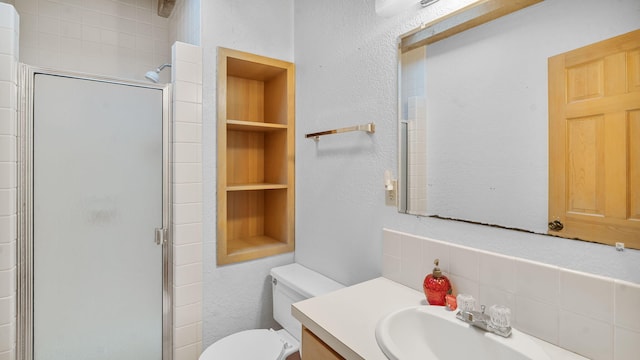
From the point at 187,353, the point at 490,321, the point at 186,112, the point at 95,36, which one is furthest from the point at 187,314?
the point at 95,36

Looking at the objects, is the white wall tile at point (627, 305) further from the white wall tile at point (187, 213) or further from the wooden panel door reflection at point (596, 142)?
the white wall tile at point (187, 213)

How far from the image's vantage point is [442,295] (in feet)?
3.27

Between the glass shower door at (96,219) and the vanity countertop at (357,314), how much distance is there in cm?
102

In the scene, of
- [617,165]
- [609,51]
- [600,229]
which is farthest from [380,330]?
[609,51]

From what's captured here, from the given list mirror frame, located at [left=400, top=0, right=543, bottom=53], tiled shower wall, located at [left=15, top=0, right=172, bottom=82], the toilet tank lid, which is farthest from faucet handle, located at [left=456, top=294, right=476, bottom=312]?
tiled shower wall, located at [left=15, top=0, right=172, bottom=82]

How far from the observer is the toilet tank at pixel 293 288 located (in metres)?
1.51

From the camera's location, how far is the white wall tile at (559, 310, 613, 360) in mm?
725

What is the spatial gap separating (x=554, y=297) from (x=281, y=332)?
50.1 inches

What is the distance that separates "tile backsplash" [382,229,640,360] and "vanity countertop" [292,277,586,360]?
49 mm

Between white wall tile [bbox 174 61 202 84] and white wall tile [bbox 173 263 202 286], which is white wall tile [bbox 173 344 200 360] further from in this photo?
white wall tile [bbox 174 61 202 84]

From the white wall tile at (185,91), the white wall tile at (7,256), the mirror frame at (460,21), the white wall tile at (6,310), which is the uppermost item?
the mirror frame at (460,21)

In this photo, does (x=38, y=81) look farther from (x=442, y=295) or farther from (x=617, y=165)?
(x=617, y=165)

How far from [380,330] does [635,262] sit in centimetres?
60

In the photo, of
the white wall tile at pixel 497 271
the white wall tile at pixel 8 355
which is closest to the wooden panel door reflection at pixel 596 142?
the white wall tile at pixel 497 271
